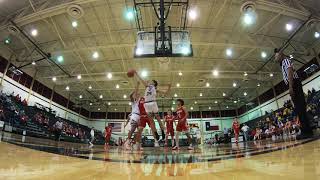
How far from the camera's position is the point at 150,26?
46.2ft

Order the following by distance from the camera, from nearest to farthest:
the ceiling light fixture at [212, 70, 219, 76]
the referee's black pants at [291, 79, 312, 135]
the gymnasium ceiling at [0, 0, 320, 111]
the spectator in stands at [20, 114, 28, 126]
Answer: the referee's black pants at [291, 79, 312, 135] → the gymnasium ceiling at [0, 0, 320, 111] → the spectator in stands at [20, 114, 28, 126] → the ceiling light fixture at [212, 70, 219, 76]

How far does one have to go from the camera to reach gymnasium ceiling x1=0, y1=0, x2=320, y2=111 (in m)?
12.2

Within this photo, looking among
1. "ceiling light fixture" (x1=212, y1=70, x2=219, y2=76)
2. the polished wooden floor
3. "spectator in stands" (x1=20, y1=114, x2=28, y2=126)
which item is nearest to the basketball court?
"spectator in stands" (x1=20, y1=114, x2=28, y2=126)

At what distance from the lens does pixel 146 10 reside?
12.7 meters

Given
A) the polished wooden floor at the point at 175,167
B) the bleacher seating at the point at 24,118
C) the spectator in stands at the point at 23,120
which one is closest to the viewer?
the polished wooden floor at the point at 175,167

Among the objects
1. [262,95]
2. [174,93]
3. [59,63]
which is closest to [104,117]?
[174,93]

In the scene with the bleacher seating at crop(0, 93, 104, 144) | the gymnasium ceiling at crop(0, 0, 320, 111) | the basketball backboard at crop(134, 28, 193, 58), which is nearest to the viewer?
the basketball backboard at crop(134, 28, 193, 58)

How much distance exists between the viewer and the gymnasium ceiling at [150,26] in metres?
12.2

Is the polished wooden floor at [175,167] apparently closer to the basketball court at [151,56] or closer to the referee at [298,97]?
the referee at [298,97]

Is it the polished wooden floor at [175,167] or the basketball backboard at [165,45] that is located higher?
the basketball backboard at [165,45]

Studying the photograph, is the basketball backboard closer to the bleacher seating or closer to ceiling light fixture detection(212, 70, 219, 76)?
ceiling light fixture detection(212, 70, 219, 76)

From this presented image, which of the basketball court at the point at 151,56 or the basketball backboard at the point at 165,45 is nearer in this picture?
the basketball court at the point at 151,56

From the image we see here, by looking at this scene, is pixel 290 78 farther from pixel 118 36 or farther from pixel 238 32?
pixel 118 36

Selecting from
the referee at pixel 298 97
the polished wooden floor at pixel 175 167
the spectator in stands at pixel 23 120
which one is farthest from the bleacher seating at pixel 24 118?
the referee at pixel 298 97
